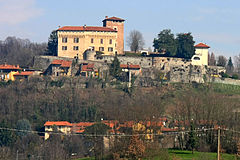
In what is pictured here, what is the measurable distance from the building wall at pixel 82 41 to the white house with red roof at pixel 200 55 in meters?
11.5

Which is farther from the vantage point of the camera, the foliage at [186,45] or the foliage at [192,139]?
the foliage at [186,45]

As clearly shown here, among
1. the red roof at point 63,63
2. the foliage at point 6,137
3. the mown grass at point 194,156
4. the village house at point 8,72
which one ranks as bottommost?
the foliage at point 6,137

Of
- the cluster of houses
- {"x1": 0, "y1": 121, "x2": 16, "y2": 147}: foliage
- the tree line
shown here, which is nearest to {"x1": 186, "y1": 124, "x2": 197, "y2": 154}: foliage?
the cluster of houses

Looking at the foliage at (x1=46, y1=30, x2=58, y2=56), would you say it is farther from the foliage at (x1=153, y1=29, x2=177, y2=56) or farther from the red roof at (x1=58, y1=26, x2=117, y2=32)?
the foliage at (x1=153, y1=29, x2=177, y2=56)

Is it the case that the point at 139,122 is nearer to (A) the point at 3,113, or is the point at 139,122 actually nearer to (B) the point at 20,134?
(B) the point at 20,134

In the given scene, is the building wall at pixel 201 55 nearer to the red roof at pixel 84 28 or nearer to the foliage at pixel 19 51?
the red roof at pixel 84 28

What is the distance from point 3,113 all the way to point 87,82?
36.9ft

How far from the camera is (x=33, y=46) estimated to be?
119 metres

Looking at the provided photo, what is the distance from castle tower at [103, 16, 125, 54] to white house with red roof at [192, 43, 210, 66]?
10.4 m

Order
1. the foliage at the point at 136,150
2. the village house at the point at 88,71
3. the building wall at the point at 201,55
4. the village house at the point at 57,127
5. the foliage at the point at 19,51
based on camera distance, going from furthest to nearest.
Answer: the foliage at the point at 19,51 < the building wall at the point at 201,55 < the village house at the point at 88,71 < the village house at the point at 57,127 < the foliage at the point at 136,150

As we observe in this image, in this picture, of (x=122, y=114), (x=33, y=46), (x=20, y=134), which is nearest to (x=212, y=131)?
(x=122, y=114)

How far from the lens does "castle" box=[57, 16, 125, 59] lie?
79.6 meters

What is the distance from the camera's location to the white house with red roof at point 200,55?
81200 mm

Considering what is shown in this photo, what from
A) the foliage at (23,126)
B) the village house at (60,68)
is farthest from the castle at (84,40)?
the foliage at (23,126)
